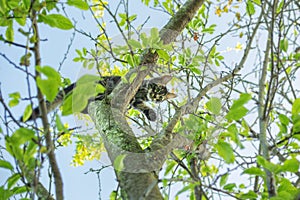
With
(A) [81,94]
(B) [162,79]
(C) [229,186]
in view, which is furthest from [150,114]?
(A) [81,94]

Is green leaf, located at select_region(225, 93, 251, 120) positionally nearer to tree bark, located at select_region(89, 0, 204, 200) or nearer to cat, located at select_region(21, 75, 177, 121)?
tree bark, located at select_region(89, 0, 204, 200)

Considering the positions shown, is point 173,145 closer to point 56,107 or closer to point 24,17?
point 56,107

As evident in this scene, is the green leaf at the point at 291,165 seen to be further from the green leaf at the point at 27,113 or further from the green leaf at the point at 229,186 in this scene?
the green leaf at the point at 27,113

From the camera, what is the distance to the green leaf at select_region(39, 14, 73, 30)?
2.45 ft

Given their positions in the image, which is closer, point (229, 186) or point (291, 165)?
point (291, 165)

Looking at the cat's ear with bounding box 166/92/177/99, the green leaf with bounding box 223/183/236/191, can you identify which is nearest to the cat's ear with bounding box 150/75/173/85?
the cat's ear with bounding box 166/92/177/99

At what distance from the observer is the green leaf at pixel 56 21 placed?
29.4 inches

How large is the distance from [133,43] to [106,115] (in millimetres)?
408

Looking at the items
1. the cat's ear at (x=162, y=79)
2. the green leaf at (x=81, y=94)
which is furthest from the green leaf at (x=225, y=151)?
the cat's ear at (x=162, y=79)

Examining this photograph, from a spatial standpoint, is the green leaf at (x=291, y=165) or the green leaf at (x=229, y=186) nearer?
the green leaf at (x=291, y=165)

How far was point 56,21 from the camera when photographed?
749mm

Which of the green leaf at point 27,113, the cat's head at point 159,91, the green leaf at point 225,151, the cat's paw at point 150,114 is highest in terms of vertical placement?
the cat's head at point 159,91

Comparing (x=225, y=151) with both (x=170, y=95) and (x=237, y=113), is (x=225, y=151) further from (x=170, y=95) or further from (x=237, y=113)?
(x=170, y=95)

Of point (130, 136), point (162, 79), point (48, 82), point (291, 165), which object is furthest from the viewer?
point (162, 79)
